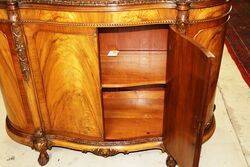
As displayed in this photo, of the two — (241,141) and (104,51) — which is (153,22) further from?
(241,141)

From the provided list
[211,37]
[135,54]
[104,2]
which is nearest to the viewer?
[104,2]

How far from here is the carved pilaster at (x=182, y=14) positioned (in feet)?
4.48

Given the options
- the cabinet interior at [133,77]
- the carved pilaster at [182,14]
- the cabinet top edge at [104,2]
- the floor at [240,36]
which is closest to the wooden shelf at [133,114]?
the cabinet interior at [133,77]

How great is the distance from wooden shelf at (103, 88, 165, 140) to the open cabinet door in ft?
0.63

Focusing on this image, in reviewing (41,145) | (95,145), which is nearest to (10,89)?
(41,145)

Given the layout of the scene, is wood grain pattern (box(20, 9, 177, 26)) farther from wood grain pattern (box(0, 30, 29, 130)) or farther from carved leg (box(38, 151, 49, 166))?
carved leg (box(38, 151, 49, 166))

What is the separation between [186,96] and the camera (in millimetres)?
1380

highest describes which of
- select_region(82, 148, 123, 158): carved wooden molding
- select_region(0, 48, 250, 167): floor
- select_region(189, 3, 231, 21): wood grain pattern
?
select_region(189, 3, 231, 21): wood grain pattern

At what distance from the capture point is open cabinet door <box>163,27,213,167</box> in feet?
3.97

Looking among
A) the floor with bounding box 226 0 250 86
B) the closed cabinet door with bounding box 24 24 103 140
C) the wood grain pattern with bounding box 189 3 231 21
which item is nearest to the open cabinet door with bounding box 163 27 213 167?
the wood grain pattern with bounding box 189 3 231 21

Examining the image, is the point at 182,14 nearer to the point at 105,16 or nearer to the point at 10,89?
the point at 105,16

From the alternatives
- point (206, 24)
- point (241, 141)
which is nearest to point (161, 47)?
point (206, 24)

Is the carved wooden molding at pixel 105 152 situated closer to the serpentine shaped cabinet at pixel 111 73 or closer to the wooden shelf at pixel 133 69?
the serpentine shaped cabinet at pixel 111 73

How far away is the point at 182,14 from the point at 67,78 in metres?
0.64
